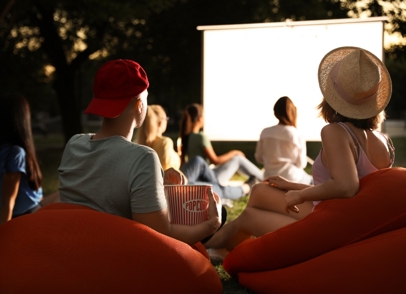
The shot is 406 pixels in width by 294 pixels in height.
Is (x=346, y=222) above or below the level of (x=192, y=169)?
above

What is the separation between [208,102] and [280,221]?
15.4 feet

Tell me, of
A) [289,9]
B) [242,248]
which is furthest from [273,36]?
[289,9]

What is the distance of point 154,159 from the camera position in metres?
2.67

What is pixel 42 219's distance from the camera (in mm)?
2801

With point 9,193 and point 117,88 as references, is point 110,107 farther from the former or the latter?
point 9,193

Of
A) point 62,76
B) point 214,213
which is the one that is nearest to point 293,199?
point 214,213

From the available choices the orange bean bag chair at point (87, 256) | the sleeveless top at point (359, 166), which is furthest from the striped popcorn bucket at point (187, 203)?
the sleeveless top at point (359, 166)

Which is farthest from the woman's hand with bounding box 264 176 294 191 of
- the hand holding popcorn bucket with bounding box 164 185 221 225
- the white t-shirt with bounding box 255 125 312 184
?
the white t-shirt with bounding box 255 125 312 184

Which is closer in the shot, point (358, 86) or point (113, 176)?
point (113, 176)

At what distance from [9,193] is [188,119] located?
408 cm

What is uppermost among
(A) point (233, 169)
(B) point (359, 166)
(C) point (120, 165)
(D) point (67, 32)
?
(D) point (67, 32)

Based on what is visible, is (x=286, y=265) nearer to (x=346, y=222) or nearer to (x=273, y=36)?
(x=346, y=222)

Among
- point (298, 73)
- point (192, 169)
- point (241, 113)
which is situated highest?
point (298, 73)

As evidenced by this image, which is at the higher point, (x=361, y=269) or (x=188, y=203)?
(x=188, y=203)
